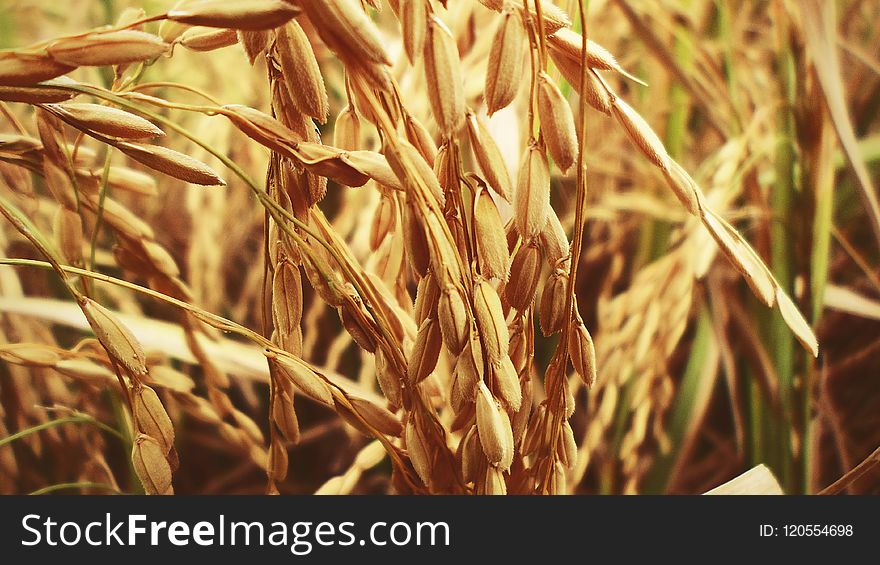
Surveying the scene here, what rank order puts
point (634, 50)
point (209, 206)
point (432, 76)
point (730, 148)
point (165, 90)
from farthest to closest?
point (165, 90) → point (634, 50) → point (209, 206) → point (730, 148) → point (432, 76)

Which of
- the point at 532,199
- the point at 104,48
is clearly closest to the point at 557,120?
the point at 532,199

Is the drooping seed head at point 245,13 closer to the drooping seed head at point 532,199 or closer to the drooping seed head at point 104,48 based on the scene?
the drooping seed head at point 104,48

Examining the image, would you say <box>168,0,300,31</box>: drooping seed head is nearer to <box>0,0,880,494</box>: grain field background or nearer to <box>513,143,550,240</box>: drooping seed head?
<box>0,0,880,494</box>: grain field background

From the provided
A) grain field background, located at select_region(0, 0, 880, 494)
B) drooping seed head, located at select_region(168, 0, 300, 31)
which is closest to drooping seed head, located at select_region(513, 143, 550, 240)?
grain field background, located at select_region(0, 0, 880, 494)

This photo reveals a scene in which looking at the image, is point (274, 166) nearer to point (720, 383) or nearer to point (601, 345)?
point (601, 345)

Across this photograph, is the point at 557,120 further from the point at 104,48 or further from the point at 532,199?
the point at 104,48

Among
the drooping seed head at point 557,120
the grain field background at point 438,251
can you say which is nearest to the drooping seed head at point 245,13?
the grain field background at point 438,251

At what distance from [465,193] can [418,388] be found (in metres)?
0.15

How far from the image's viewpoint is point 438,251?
287mm

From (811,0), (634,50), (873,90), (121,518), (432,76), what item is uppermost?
(634,50)

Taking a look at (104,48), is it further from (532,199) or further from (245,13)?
(532,199)

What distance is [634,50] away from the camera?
0.82 m

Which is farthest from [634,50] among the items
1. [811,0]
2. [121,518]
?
[121,518]

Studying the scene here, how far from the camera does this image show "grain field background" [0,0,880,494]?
29cm
